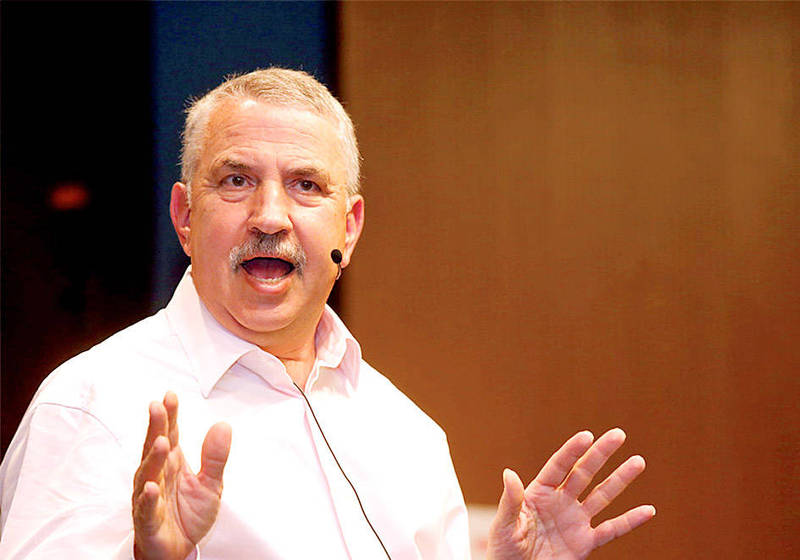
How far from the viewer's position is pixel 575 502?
1.50 m

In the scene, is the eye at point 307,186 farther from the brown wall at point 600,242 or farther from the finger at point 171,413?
the brown wall at point 600,242

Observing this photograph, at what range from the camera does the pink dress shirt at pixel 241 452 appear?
128 cm

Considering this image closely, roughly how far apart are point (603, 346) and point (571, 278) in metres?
0.21

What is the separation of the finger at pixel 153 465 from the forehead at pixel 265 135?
2.16 feet

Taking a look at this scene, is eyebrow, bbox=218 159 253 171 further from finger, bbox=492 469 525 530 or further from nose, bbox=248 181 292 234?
finger, bbox=492 469 525 530

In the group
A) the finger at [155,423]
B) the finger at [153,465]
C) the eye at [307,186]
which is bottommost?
the finger at [153,465]

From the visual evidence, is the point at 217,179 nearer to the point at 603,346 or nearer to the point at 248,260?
the point at 248,260

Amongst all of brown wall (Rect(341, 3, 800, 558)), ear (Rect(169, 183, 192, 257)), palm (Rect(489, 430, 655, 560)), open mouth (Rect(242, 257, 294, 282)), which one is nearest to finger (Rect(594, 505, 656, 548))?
palm (Rect(489, 430, 655, 560))

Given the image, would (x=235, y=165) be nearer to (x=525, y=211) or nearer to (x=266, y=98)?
(x=266, y=98)

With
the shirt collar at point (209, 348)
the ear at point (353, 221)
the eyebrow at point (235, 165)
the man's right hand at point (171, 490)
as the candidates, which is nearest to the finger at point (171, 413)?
the man's right hand at point (171, 490)

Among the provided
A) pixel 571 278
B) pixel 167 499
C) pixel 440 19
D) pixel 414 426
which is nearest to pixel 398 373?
pixel 571 278

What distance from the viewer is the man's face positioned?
1581mm

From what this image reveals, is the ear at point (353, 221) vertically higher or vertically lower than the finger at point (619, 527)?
higher

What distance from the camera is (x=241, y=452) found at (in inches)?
58.0
